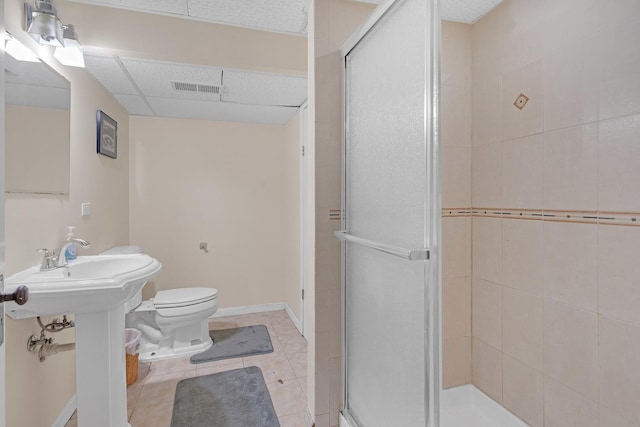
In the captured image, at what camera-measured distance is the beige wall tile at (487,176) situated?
180cm

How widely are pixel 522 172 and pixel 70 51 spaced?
252cm

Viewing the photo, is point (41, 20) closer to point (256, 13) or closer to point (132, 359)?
point (256, 13)

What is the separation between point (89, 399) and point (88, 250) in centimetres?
105

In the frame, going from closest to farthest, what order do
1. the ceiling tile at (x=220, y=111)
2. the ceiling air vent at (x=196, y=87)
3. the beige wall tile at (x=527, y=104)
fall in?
1. the beige wall tile at (x=527, y=104)
2. the ceiling air vent at (x=196, y=87)
3. the ceiling tile at (x=220, y=111)

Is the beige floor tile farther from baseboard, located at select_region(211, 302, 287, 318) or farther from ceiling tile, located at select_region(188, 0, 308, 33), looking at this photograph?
ceiling tile, located at select_region(188, 0, 308, 33)

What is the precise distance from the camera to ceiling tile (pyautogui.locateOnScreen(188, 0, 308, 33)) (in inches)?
68.7

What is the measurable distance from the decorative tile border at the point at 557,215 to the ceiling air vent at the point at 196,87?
1.94m

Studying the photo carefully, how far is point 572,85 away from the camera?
4.66 feet

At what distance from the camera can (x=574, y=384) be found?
1.40 m

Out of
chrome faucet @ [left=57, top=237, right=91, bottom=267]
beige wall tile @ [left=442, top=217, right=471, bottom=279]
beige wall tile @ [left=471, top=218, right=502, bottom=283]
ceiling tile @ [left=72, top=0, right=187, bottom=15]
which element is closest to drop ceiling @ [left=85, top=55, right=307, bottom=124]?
ceiling tile @ [left=72, top=0, right=187, bottom=15]

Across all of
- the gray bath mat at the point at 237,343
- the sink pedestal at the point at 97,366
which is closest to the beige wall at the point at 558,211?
the gray bath mat at the point at 237,343

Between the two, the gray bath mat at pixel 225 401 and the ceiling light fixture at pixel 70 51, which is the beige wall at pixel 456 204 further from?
the ceiling light fixture at pixel 70 51

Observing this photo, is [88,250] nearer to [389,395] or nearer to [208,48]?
[208,48]

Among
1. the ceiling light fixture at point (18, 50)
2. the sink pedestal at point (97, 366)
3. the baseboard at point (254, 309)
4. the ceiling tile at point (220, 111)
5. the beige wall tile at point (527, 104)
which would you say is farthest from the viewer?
the baseboard at point (254, 309)
